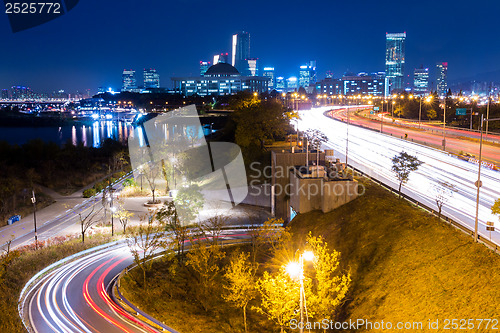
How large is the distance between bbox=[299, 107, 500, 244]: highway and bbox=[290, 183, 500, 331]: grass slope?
66.8 inches

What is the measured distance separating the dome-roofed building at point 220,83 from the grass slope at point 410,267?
14096 centimetres

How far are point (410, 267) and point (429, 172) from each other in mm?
13135

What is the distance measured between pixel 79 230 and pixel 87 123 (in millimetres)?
120433

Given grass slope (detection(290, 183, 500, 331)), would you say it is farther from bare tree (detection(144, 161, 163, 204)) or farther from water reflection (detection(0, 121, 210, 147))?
water reflection (detection(0, 121, 210, 147))

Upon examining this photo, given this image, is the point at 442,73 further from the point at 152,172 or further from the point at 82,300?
the point at 82,300

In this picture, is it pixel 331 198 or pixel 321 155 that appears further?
pixel 321 155

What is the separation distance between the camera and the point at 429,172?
2594cm

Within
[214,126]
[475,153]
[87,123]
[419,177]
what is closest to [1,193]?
[419,177]

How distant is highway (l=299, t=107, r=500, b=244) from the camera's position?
1816cm

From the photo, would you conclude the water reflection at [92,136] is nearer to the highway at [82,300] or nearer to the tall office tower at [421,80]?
the highway at [82,300]

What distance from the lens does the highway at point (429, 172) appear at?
59.6 ft

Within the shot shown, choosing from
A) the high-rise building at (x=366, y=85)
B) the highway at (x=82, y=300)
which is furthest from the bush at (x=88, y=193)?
the high-rise building at (x=366, y=85)

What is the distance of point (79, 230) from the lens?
24922mm

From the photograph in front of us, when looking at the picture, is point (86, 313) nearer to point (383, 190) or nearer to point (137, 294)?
point (137, 294)
